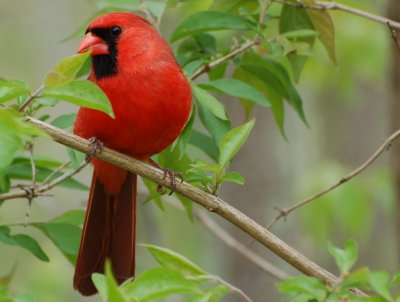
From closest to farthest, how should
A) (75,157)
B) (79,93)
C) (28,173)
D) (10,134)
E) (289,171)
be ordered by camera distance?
(10,134), (79,93), (75,157), (28,173), (289,171)

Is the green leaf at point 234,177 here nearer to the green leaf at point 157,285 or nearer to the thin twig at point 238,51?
the green leaf at point 157,285

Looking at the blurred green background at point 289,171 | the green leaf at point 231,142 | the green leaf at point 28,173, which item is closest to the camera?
the green leaf at point 231,142

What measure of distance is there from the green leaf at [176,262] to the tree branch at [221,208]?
0.40m

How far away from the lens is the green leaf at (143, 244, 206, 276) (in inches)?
72.8

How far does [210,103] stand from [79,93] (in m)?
0.79

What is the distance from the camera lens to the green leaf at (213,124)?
8.59 feet

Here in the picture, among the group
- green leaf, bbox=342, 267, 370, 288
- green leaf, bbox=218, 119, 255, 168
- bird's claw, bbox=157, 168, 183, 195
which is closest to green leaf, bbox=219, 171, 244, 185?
green leaf, bbox=218, 119, 255, 168

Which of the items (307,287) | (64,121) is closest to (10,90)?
(307,287)

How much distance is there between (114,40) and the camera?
2.91 meters

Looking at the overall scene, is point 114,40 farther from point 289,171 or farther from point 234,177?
point 289,171

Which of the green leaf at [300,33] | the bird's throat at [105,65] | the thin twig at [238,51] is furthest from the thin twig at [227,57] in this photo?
the bird's throat at [105,65]

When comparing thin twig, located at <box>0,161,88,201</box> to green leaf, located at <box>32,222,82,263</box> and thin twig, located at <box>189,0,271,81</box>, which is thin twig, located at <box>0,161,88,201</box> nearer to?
green leaf, located at <box>32,222,82,263</box>

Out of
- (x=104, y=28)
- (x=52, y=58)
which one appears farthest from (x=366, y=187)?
(x=52, y=58)

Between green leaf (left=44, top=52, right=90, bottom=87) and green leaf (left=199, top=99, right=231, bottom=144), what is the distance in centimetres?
74
